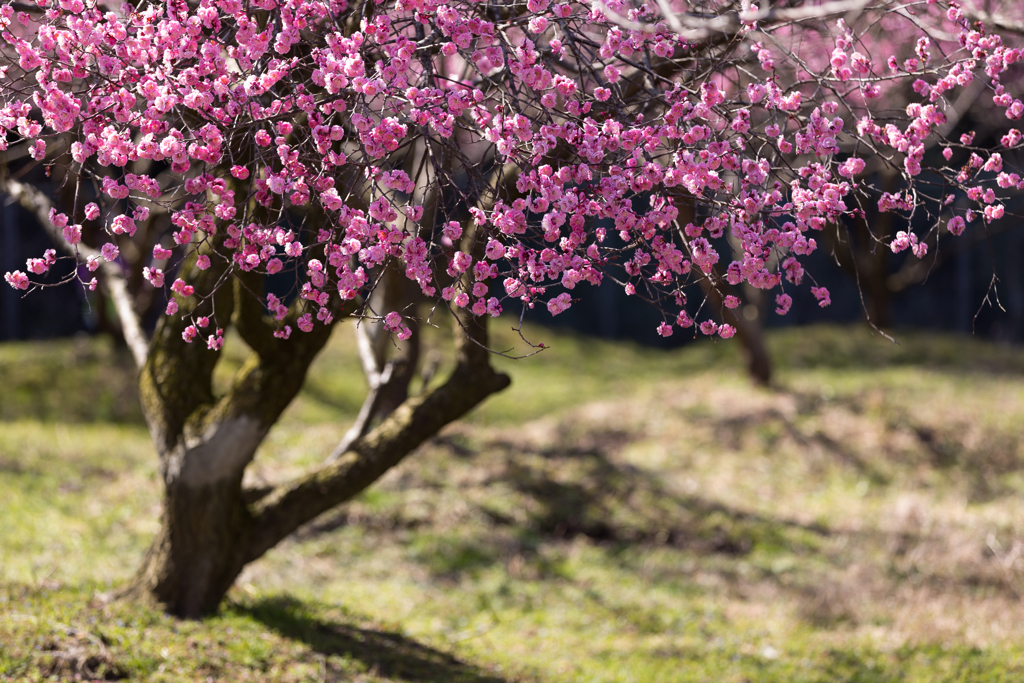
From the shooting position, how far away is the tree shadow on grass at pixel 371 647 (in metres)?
4.21

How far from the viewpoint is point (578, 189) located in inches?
108

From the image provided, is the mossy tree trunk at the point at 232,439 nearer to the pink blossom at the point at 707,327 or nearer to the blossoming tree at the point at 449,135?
the blossoming tree at the point at 449,135

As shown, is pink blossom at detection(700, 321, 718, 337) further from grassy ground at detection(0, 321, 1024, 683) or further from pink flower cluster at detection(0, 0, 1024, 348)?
grassy ground at detection(0, 321, 1024, 683)

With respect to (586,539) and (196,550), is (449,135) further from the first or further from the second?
(586,539)

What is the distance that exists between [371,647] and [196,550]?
3.20ft

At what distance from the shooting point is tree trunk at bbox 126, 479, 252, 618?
13.2 feet

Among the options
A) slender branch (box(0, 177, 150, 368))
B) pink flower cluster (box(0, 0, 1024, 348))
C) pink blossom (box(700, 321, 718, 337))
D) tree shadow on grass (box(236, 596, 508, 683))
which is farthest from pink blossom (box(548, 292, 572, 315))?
slender branch (box(0, 177, 150, 368))

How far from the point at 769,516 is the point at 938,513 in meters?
1.33

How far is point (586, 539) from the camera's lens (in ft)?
23.2

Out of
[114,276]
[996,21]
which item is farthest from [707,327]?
[114,276]

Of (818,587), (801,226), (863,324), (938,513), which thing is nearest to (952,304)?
(863,324)

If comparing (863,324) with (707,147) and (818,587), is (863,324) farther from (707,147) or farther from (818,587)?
(707,147)

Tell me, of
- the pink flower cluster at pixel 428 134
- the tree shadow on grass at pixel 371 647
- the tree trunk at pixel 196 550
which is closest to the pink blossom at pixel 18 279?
the pink flower cluster at pixel 428 134

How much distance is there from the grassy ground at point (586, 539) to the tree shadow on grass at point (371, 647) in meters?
0.02
